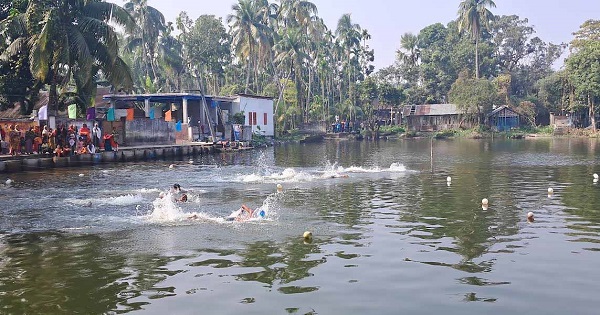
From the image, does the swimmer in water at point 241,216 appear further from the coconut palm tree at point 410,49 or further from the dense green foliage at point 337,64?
the coconut palm tree at point 410,49

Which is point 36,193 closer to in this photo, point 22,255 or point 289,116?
point 22,255

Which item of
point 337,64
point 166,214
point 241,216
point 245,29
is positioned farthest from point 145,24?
point 241,216

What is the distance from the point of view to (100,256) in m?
13.9

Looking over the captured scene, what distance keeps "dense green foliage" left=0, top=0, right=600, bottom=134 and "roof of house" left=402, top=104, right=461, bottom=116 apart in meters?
2.20

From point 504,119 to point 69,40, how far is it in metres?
71.4

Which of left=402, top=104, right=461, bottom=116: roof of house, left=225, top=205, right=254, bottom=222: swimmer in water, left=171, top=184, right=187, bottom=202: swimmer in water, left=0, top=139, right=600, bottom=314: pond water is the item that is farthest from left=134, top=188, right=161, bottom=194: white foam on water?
left=402, top=104, right=461, bottom=116: roof of house

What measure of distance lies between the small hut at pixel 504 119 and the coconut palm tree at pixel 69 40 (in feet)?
214

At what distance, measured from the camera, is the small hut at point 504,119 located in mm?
93938

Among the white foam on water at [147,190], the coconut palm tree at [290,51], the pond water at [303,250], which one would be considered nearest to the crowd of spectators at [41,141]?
the pond water at [303,250]

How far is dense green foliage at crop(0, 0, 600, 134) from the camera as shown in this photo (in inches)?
3142

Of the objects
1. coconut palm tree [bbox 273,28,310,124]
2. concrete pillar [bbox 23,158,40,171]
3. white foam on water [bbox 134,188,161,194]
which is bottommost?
white foam on water [bbox 134,188,161,194]

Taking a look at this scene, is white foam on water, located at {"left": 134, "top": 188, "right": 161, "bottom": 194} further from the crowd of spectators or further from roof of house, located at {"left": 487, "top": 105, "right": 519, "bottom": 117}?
roof of house, located at {"left": 487, "top": 105, "right": 519, "bottom": 117}

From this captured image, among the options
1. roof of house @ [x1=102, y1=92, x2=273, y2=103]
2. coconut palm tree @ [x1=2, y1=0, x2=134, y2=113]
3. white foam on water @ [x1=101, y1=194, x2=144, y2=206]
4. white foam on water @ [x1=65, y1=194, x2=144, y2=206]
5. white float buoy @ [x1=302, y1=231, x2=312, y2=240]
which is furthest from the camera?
roof of house @ [x1=102, y1=92, x2=273, y2=103]

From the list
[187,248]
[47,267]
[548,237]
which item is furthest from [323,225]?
[47,267]
